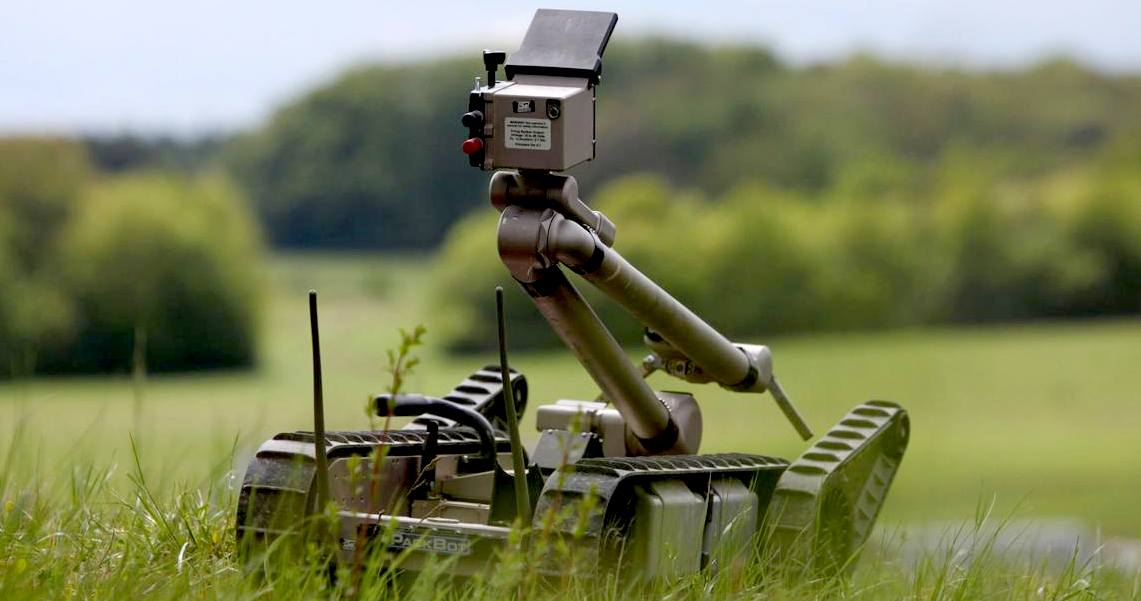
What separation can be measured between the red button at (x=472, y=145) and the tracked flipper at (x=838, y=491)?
1.51 metres

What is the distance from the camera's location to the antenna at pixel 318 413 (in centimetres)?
452

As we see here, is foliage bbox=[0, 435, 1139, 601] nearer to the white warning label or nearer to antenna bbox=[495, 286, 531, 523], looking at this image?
antenna bbox=[495, 286, 531, 523]

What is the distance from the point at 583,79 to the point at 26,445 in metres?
2.31

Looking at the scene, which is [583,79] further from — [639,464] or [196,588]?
[196,588]

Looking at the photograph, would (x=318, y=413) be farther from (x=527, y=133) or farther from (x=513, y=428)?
(x=527, y=133)

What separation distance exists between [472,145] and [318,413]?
0.97 meters

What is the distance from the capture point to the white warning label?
5.14m

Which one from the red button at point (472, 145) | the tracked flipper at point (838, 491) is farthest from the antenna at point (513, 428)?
the tracked flipper at point (838, 491)

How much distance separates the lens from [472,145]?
16.9ft

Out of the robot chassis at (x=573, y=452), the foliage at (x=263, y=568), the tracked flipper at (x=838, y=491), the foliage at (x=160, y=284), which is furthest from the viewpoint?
the foliage at (x=160, y=284)

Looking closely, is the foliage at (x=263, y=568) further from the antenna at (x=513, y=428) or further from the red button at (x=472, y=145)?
the red button at (x=472, y=145)

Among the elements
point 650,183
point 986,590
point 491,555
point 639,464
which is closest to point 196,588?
point 491,555

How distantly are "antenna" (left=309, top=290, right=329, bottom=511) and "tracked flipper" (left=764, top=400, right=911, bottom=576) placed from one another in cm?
142

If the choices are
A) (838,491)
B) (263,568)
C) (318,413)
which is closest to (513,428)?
(318,413)
